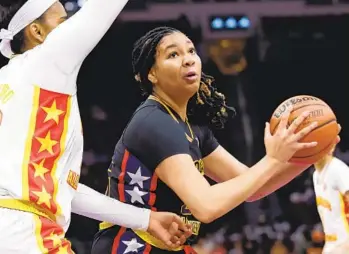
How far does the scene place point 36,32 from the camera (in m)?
2.83

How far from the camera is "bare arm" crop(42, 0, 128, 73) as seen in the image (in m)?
2.55

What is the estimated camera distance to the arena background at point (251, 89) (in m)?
10.3

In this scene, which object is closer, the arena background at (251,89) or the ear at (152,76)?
the ear at (152,76)

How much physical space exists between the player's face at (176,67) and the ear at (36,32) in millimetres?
735

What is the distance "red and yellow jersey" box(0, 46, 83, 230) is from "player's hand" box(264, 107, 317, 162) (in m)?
0.73

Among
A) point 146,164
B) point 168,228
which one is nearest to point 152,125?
point 146,164

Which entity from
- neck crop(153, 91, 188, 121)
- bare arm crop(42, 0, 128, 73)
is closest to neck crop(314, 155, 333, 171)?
neck crop(153, 91, 188, 121)

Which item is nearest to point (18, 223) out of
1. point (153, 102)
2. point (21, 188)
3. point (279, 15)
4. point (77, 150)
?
point (21, 188)

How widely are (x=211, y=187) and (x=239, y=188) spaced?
0.42 ft

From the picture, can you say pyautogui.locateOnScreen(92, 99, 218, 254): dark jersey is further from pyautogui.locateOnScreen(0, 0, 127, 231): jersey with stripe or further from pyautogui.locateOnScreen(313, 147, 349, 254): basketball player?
pyautogui.locateOnScreen(313, 147, 349, 254): basketball player

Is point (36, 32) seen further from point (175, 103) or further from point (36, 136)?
point (175, 103)

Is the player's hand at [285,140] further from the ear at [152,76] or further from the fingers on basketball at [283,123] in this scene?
the ear at [152,76]

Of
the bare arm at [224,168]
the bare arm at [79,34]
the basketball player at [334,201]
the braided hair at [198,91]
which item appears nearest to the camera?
the bare arm at [79,34]

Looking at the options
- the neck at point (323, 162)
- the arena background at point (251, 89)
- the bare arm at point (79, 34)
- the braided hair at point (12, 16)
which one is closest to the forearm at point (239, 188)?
the bare arm at point (79, 34)
